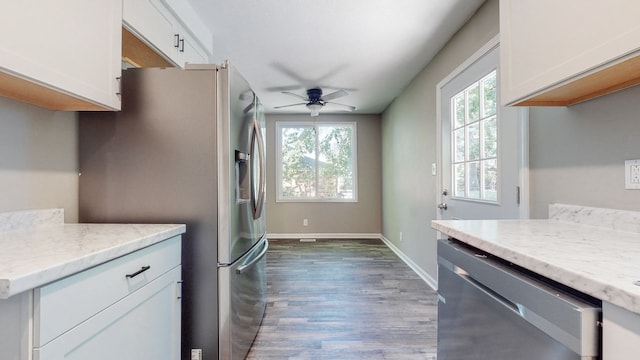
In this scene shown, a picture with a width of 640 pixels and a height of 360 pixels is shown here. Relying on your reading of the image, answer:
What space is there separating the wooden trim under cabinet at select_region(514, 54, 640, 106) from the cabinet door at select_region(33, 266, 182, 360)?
1697mm

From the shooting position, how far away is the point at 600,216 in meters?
1.18

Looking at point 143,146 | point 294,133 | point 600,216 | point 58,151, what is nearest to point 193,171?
point 143,146

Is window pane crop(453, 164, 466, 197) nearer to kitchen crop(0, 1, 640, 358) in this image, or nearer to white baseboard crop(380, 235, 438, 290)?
kitchen crop(0, 1, 640, 358)

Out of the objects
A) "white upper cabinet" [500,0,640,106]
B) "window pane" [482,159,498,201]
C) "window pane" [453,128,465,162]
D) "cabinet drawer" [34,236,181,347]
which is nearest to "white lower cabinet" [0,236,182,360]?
"cabinet drawer" [34,236,181,347]

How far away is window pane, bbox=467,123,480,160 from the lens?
216 centimetres

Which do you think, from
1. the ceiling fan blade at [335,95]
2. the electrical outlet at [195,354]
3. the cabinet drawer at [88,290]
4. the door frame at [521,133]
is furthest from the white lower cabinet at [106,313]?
the ceiling fan blade at [335,95]

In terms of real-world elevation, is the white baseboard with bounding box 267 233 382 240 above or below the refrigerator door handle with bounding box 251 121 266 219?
below

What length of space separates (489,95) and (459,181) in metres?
0.75

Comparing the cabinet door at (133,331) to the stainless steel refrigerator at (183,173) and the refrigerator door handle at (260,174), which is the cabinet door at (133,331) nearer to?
the stainless steel refrigerator at (183,173)

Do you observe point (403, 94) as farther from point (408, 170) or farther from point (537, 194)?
point (537, 194)

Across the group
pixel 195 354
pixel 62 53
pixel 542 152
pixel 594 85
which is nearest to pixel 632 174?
pixel 594 85

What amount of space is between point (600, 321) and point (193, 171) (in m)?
1.51

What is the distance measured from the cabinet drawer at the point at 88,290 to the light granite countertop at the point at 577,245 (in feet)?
3.93

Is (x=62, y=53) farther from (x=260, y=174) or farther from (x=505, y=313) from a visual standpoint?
(x=505, y=313)
